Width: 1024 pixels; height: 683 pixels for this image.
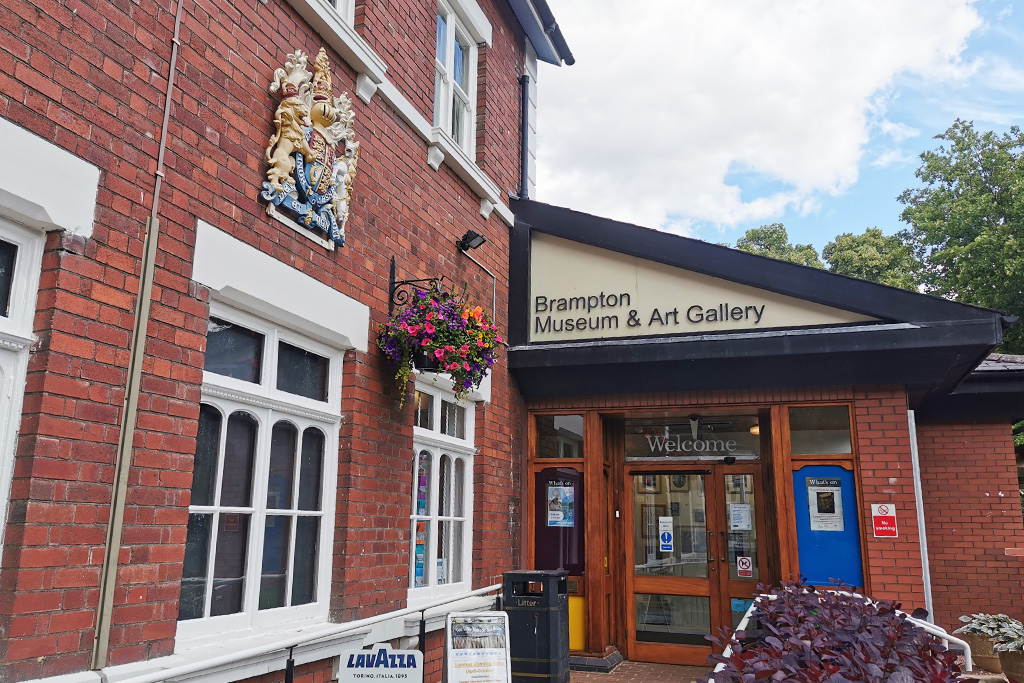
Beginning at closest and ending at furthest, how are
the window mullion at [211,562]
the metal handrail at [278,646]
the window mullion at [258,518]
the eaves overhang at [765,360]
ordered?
the metal handrail at [278,646], the window mullion at [211,562], the window mullion at [258,518], the eaves overhang at [765,360]

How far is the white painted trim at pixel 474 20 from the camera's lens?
7630 mm

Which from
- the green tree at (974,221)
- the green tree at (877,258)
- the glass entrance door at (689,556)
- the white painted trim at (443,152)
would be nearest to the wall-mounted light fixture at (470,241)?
the white painted trim at (443,152)

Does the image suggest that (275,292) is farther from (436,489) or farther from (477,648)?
(436,489)

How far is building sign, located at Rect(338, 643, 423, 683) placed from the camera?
3633mm

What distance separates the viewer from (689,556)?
8.86 meters

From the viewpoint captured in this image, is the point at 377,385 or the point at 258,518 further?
the point at 377,385

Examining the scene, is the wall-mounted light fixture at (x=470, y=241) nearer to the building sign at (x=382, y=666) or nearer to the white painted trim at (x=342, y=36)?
the white painted trim at (x=342, y=36)

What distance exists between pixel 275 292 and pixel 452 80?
381 cm

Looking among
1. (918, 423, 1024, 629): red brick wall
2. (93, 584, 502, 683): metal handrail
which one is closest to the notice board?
(918, 423, 1024, 629): red brick wall

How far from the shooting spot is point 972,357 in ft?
24.5

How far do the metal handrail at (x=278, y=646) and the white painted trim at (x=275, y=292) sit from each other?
1.75 m

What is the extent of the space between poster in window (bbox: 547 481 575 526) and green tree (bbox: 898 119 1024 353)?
1432cm

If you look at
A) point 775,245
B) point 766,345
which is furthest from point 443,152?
point 775,245

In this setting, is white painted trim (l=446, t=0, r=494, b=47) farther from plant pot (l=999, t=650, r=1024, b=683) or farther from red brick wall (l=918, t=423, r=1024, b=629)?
plant pot (l=999, t=650, r=1024, b=683)
